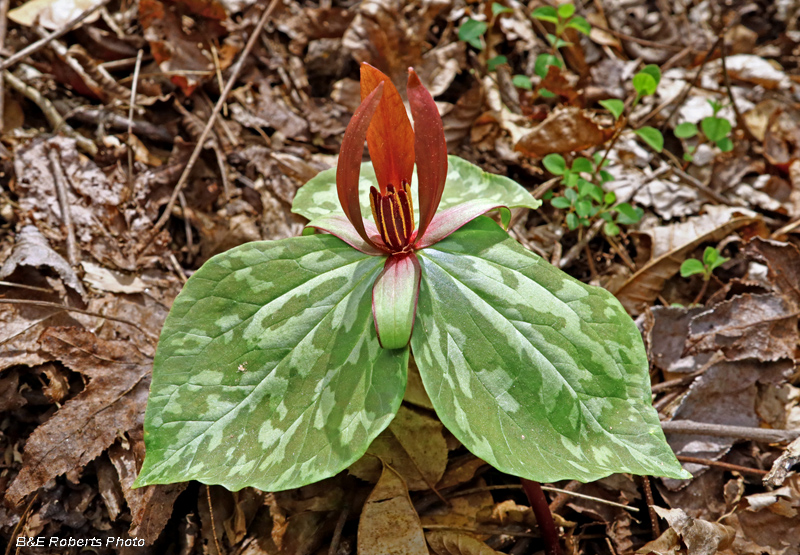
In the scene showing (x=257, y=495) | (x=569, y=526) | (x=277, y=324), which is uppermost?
(x=277, y=324)

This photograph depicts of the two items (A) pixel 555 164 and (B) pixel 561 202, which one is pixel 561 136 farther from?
(B) pixel 561 202

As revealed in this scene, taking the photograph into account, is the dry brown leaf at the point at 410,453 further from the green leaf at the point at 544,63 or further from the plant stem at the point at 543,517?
the green leaf at the point at 544,63

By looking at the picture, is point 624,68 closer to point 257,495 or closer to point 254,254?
point 254,254

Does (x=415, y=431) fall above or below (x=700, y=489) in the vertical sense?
above

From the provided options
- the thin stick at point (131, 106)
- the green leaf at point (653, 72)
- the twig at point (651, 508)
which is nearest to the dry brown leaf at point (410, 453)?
the twig at point (651, 508)

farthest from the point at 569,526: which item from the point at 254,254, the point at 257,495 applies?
the point at 254,254

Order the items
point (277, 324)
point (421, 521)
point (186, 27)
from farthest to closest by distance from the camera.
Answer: point (186, 27)
point (421, 521)
point (277, 324)

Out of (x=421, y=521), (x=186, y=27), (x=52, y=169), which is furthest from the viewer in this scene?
→ (x=186, y=27)
